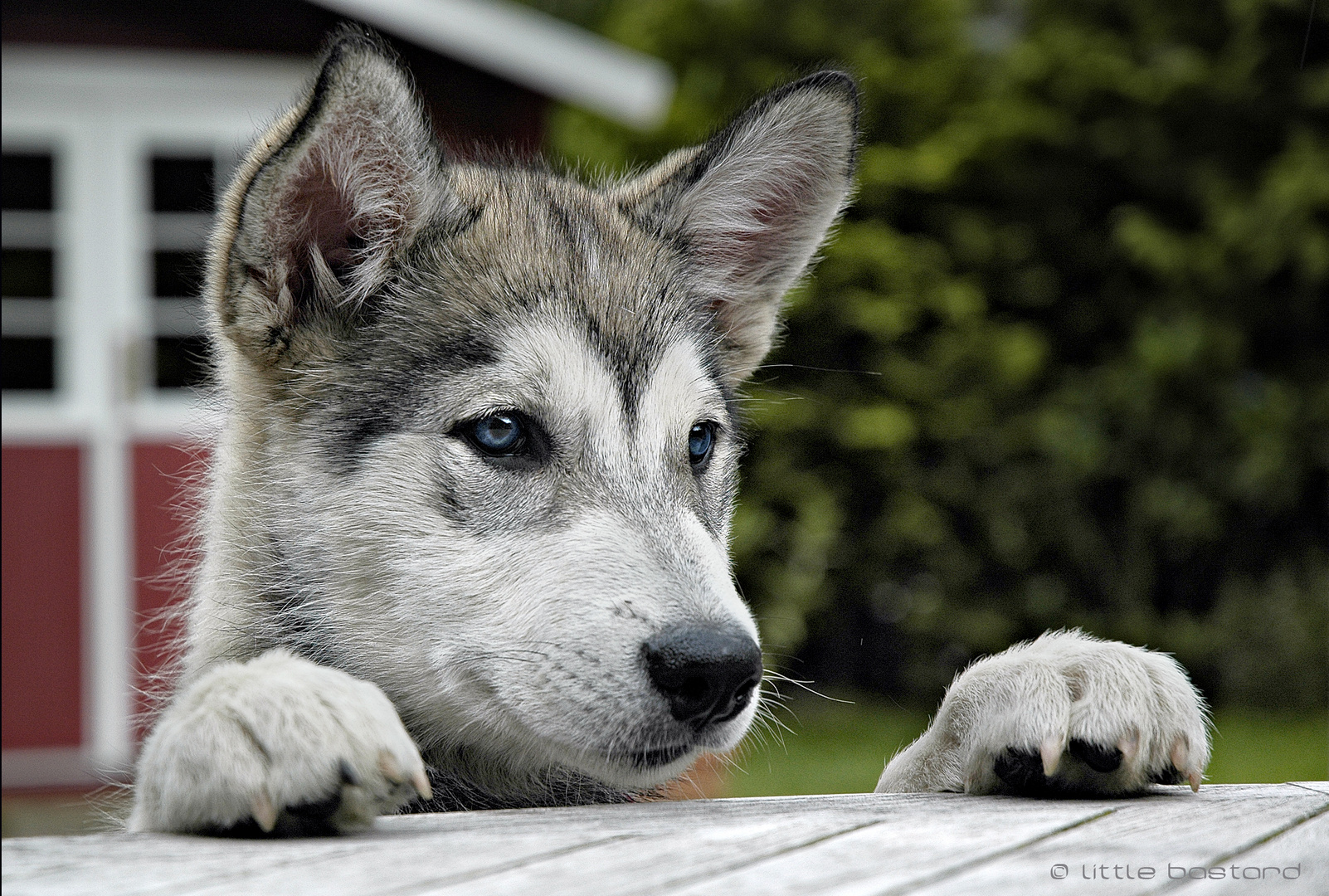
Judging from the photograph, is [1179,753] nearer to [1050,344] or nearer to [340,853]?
[340,853]

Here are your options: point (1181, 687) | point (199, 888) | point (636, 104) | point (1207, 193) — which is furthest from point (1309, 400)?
point (199, 888)

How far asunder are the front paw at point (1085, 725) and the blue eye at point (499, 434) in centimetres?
115

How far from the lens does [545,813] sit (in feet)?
7.68

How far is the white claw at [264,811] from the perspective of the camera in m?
2.08

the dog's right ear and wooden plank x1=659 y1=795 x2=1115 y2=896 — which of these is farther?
the dog's right ear

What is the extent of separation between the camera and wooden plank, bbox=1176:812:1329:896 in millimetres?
1809

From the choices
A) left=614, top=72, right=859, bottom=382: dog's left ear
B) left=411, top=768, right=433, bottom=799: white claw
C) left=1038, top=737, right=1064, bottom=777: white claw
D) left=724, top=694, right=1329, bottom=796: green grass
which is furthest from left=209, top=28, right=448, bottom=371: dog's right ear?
left=724, top=694, right=1329, bottom=796: green grass

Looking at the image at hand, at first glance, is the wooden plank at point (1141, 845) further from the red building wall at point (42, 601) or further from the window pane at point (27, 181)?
the window pane at point (27, 181)

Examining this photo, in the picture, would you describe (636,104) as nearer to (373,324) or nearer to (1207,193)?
(1207,193)

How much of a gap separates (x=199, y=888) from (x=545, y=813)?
0.72 metres

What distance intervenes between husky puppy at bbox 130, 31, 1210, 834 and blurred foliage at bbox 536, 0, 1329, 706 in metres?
6.84

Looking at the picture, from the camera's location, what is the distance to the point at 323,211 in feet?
11.0

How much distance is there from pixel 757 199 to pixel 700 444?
0.88m

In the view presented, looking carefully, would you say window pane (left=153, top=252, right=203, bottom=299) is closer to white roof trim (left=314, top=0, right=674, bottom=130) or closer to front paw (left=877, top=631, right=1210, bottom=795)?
white roof trim (left=314, top=0, right=674, bottom=130)
